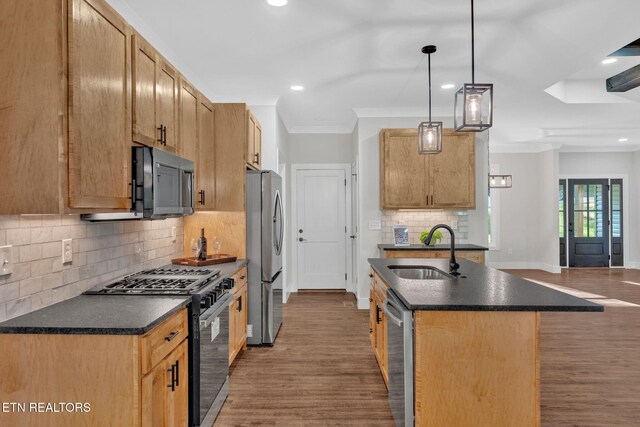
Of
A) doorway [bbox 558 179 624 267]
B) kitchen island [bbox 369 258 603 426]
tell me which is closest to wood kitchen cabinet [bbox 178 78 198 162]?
kitchen island [bbox 369 258 603 426]

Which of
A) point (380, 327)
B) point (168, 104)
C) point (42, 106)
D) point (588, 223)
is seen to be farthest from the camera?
point (588, 223)

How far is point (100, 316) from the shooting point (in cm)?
174

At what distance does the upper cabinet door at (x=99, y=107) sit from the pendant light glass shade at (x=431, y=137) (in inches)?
92.6

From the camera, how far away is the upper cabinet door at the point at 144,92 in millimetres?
2160

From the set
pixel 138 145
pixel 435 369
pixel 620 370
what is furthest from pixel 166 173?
pixel 620 370

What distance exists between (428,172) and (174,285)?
3.76 m

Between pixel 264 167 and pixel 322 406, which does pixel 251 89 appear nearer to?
pixel 264 167

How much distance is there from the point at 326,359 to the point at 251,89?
304cm

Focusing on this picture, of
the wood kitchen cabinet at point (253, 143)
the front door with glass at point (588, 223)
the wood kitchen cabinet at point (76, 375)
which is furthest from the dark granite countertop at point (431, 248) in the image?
the front door with glass at point (588, 223)

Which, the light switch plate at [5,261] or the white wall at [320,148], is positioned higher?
the white wall at [320,148]

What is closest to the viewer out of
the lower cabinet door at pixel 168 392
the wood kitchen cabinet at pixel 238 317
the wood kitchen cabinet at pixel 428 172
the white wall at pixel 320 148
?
the lower cabinet door at pixel 168 392

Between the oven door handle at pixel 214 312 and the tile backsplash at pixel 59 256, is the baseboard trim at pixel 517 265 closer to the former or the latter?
the oven door handle at pixel 214 312

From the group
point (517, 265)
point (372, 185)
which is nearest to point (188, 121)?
point (372, 185)

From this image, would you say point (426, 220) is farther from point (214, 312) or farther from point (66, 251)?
point (66, 251)
